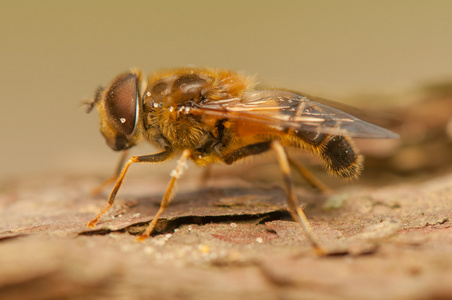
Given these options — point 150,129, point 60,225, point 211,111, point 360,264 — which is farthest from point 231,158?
point 360,264

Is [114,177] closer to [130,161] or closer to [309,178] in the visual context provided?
[130,161]

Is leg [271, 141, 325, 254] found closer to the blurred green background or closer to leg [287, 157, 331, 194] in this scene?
leg [287, 157, 331, 194]

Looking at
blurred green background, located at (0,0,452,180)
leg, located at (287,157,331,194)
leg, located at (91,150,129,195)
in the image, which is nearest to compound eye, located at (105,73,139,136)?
leg, located at (91,150,129,195)

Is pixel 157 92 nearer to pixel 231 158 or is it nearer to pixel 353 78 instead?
pixel 231 158

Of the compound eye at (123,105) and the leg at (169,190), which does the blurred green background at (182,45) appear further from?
the leg at (169,190)

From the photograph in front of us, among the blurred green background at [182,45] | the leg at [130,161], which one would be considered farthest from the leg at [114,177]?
the blurred green background at [182,45]

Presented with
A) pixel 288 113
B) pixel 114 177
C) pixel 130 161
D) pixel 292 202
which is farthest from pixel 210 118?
pixel 114 177
